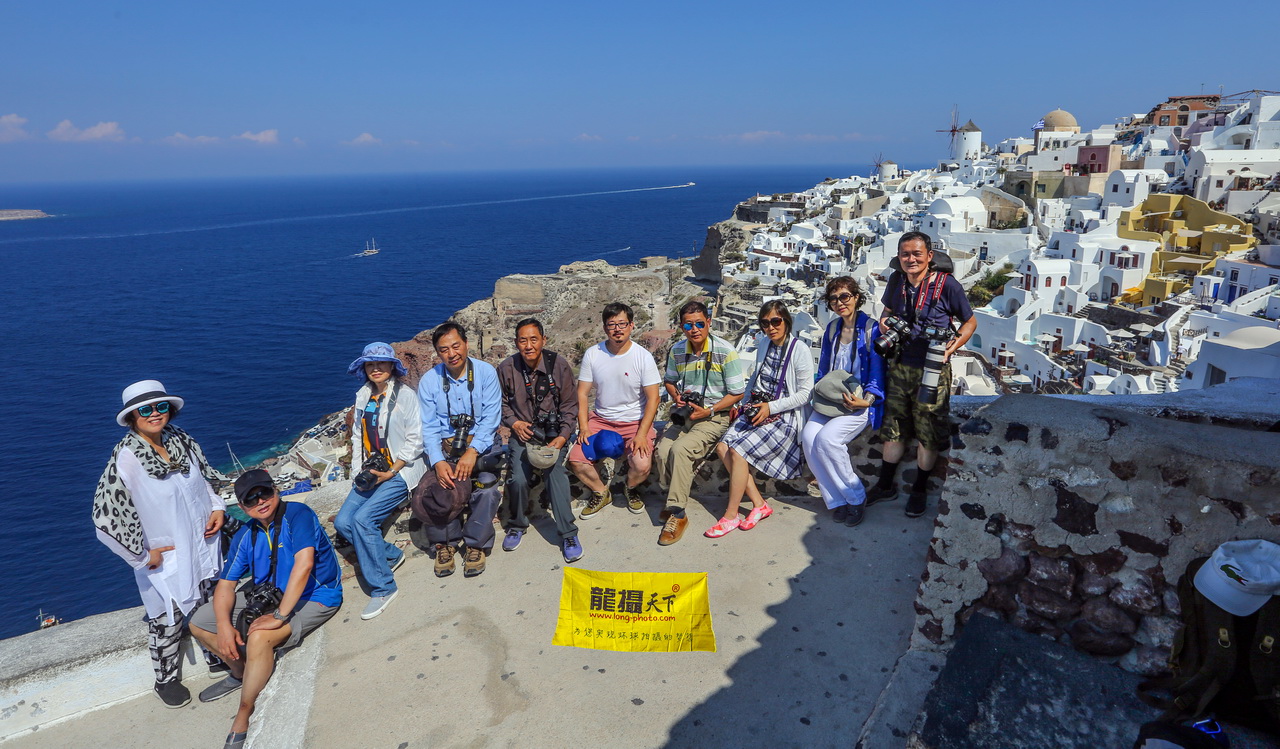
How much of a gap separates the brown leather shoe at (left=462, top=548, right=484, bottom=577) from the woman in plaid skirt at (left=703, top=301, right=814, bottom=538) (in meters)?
1.41

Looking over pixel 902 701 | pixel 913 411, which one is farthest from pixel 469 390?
pixel 902 701

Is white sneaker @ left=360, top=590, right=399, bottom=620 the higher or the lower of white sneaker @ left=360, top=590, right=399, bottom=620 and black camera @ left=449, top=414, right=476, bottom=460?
the lower

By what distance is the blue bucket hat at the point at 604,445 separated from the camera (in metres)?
4.75

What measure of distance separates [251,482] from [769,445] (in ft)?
9.71

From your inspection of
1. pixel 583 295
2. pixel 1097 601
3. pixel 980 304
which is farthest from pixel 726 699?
pixel 583 295

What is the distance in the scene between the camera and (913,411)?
173 inches

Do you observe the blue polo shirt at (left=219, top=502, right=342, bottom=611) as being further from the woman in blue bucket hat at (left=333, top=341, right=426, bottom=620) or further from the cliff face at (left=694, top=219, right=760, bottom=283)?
the cliff face at (left=694, top=219, right=760, bottom=283)

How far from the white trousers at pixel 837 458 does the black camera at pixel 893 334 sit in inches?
16.7

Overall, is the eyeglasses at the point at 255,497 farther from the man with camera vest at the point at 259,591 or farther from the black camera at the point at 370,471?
the black camera at the point at 370,471

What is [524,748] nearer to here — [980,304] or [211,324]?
[980,304]

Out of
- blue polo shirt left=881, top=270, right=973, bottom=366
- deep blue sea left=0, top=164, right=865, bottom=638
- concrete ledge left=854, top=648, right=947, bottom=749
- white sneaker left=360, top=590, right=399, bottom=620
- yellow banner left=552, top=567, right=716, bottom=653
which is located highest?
blue polo shirt left=881, top=270, right=973, bottom=366

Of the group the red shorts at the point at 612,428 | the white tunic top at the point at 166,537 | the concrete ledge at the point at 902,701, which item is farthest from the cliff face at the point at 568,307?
the concrete ledge at the point at 902,701

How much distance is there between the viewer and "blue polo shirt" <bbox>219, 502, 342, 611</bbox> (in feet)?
11.8

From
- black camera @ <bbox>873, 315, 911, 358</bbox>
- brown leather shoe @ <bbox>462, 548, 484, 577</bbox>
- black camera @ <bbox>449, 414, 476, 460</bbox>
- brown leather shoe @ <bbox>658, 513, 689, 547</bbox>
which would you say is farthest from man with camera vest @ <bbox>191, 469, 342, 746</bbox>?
black camera @ <bbox>873, 315, 911, 358</bbox>
